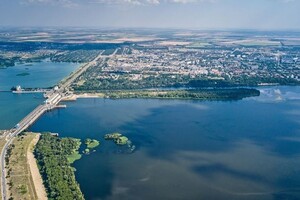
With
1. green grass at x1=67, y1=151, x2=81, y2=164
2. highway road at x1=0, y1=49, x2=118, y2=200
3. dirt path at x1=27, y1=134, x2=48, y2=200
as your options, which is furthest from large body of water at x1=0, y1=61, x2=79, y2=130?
green grass at x1=67, y1=151, x2=81, y2=164

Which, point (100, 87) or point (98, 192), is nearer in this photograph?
point (98, 192)

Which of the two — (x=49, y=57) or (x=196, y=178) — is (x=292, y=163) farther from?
(x=49, y=57)

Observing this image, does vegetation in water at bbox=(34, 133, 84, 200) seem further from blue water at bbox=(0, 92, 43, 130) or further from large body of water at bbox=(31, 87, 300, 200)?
blue water at bbox=(0, 92, 43, 130)

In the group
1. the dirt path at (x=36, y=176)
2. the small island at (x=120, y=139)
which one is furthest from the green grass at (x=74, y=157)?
the small island at (x=120, y=139)

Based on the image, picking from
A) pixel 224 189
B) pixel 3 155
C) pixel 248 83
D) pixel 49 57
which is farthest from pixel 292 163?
pixel 49 57

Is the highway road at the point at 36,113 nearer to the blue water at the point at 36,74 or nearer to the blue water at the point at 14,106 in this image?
the blue water at the point at 14,106

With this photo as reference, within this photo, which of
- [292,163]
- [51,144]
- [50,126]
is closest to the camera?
[292,163]
